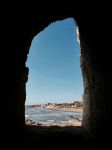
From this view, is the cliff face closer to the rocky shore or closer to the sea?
the rocky shore

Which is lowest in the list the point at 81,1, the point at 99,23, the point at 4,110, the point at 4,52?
the point at 4,110

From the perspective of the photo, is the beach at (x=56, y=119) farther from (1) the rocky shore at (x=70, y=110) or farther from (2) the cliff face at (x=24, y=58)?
(2) the cliff face at (x=24, y=58)

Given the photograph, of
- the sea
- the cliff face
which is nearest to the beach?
the sea

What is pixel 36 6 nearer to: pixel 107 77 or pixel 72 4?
pixel 72 4

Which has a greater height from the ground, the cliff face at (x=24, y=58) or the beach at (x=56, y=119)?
the cliff face at (x=24, y=58)

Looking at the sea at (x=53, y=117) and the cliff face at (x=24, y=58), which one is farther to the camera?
the sea at (x=53, y=117)

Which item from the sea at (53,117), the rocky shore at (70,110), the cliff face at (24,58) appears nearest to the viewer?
the cliff face at (24,58)

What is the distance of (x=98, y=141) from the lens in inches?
251

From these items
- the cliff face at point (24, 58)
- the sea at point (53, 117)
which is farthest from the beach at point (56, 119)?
the cliff face at point (24, 58)

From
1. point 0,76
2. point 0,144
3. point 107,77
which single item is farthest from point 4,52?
point 107,77

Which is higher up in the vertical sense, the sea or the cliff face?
the cliff face

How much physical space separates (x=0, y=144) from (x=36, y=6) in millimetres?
4362

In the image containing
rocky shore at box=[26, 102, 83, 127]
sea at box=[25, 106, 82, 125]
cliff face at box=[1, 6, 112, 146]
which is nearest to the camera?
cliff face at box=[1, 6, 112, 146]

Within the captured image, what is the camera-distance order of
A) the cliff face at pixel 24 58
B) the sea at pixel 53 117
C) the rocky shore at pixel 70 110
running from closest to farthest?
the cliff face at pixel 24 58 < the rocky shore at pixel 70 110 < the sea at pixel 53 117
